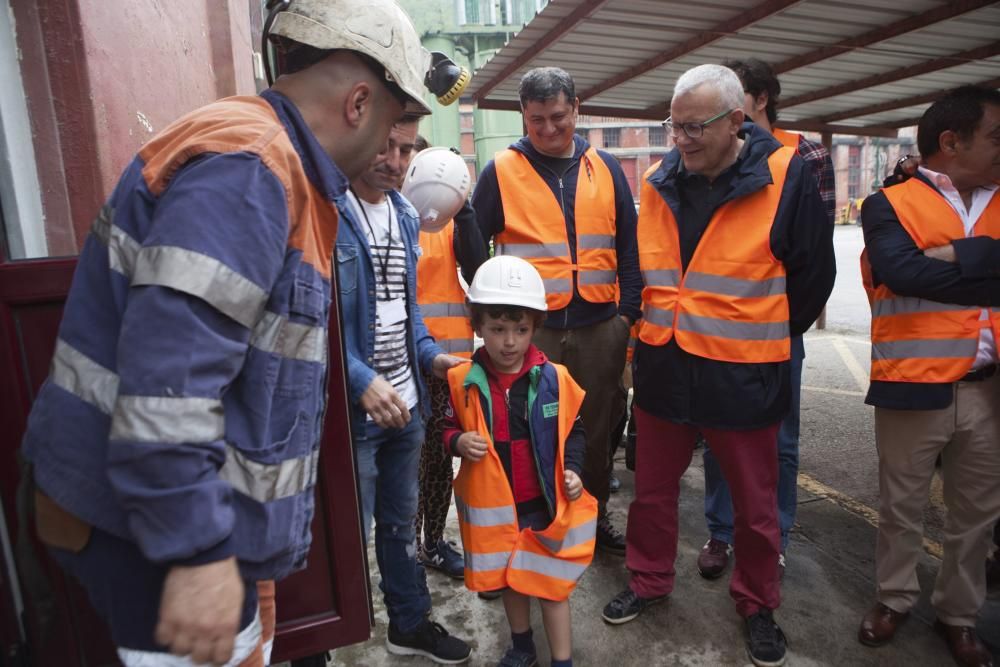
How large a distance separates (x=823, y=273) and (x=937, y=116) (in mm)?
726

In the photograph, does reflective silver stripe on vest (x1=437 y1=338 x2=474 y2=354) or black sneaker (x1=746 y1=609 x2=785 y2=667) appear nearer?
black sneaker (x1=746 y1=609 x2=785 y2=667)

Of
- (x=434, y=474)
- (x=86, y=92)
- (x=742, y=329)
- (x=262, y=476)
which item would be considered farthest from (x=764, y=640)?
(x=86, y=92)

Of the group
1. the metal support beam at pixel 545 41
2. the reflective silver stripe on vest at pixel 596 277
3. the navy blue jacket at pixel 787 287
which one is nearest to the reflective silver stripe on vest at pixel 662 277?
the navy blue jacket at pixel 787 287

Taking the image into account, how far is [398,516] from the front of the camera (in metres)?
2.31

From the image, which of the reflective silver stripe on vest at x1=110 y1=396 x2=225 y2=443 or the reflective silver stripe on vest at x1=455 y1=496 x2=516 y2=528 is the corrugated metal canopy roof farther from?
the reflective silver stripe on vest at x1=110 y1=396 x2=225 y2=443

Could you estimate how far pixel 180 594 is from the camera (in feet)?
2.98

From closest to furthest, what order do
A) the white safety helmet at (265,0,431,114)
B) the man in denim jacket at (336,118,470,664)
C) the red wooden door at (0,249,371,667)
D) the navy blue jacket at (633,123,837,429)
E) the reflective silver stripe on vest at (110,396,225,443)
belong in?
1. the reflective silver stripe on vest at (110,396,225,443)
2. the white safety helmet at (265,0,431,114)
3. the red wooden door at (0,249,371,667)
4. the man in denim jacket at (336,118,470,664)
5. the navy blue jacket at (633,123,837,429)

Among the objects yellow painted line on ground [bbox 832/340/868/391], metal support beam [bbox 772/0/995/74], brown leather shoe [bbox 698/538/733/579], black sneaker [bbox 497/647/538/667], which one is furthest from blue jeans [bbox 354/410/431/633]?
yellow painted line on ground [bbox 832/340/868/391]

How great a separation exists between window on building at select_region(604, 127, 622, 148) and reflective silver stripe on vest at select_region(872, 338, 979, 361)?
121 feet

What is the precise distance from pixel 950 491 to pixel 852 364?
5039mm

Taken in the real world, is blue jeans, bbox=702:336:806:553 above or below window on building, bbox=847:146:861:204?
below

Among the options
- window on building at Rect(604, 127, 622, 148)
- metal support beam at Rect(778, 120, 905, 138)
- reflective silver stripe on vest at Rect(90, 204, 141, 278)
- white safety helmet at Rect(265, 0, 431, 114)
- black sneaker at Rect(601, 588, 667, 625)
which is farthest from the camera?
window on building at Rect(604, 127, 622, 148)

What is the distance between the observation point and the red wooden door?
1.64 metres

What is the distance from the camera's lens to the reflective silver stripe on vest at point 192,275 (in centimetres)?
88
